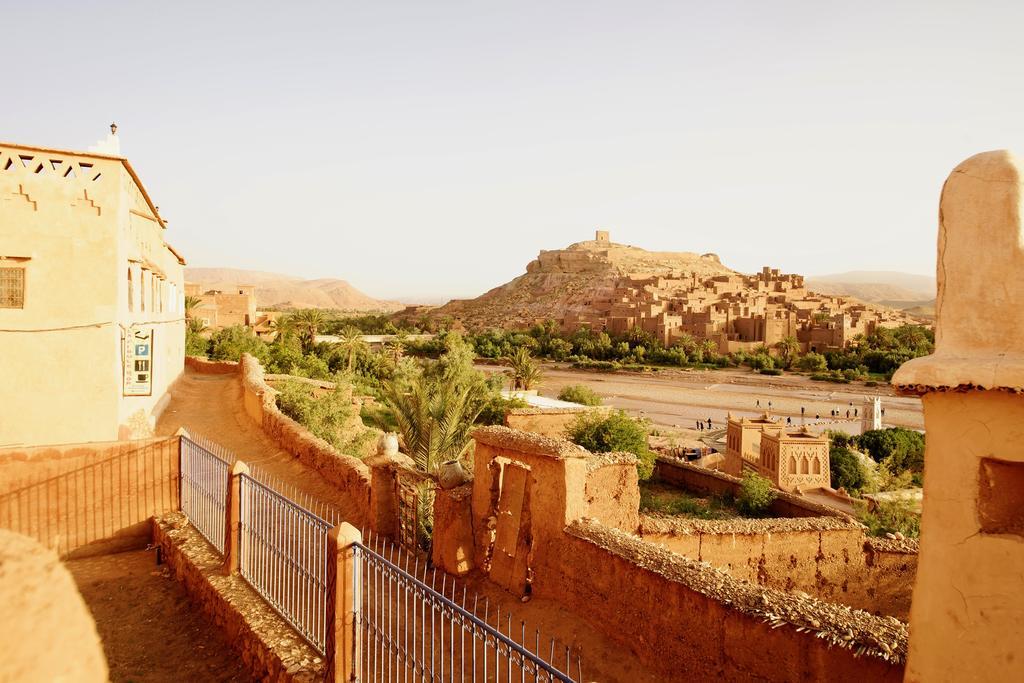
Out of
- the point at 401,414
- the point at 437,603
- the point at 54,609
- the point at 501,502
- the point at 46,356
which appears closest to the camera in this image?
the point at 54,609

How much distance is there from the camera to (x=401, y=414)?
43.3 feet

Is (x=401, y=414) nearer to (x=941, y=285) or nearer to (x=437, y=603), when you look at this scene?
(x=437, y=603)

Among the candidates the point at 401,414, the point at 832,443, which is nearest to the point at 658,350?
the point at 832,443

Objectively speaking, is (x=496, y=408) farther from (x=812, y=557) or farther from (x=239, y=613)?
(x=239, y=613)

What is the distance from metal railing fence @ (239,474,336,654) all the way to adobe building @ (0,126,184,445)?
6.06 m

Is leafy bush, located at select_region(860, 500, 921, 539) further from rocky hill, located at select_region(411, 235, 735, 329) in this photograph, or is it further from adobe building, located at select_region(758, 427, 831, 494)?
rocky hill, located at select_region(411, 235, 735, 329)

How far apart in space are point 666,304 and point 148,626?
71.5m

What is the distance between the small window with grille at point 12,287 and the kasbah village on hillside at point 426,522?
2cm

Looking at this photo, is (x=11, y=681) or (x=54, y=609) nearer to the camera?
(x=11, y=681)

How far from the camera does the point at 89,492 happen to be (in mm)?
7555

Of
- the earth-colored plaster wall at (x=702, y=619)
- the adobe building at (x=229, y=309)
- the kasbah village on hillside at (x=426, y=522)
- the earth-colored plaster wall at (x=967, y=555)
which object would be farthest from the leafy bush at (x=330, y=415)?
the adobe building at (x=229, y=309)

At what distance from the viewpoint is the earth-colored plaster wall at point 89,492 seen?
734 cm

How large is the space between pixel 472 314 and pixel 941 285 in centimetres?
10072

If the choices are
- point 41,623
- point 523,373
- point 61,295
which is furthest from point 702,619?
point 523,373
